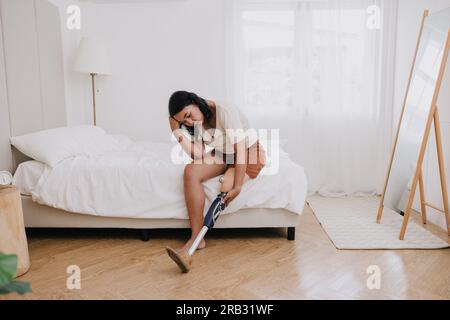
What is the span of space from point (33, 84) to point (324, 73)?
2596 mm

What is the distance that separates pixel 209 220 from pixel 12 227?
1025mm

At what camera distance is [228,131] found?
2049mm

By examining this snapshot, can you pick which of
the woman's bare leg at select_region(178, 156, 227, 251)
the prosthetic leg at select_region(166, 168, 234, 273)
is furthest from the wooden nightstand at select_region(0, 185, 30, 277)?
the woman's bare leg at select_region(178, 156, 227, 251)

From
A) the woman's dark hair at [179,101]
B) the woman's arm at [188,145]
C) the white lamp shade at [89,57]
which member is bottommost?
the woman's arm at [188,145]

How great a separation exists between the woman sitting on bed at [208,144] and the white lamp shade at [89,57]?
1588mm

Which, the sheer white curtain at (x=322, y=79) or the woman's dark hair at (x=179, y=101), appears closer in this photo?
the woman's dark hair at (x=179, y=101)

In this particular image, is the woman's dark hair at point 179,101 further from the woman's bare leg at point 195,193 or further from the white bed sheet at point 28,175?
the white bed sheet at point 28,175

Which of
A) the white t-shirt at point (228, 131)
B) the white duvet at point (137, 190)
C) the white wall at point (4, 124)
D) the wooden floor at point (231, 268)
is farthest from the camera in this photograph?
the white wall at point (4, 124)

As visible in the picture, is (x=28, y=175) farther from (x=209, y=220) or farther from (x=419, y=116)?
(x=419, y=116)

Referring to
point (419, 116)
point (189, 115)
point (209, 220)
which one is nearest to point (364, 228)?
point (419, 116)

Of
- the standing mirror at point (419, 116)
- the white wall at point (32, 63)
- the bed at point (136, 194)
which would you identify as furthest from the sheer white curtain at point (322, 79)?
the white wall at point (32, 63)

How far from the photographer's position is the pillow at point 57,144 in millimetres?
2213

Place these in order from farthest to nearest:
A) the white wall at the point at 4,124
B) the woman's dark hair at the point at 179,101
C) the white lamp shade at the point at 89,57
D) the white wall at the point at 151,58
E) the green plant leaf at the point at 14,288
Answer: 1. the white wall at the point at 151,58
2. the white lamp shade at the point at 89,57
3. the white wall at the point at 4,124
4. the woman's dark hair at the point at 179,101
5. the green plant leaf at the point at 14,288

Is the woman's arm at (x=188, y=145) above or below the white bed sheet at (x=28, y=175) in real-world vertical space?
above
